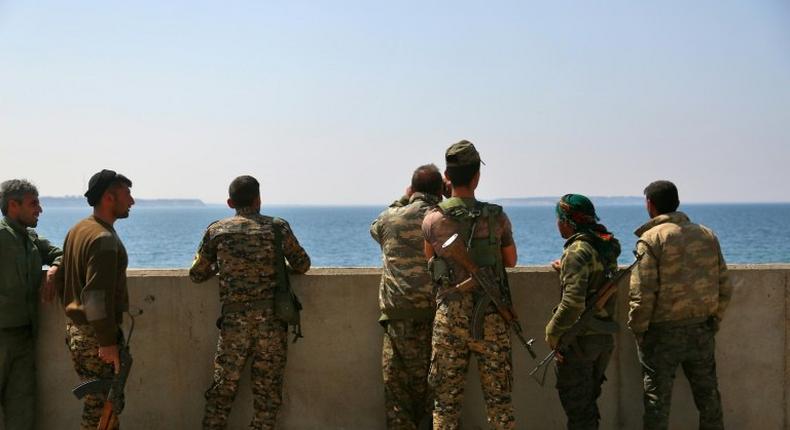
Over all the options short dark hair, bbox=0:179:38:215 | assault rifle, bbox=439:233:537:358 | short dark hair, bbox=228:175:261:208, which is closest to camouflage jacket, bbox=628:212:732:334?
assault rifle, bbox=439:233:537:358

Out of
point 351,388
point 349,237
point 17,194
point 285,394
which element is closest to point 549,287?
point 351,388

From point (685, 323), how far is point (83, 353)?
363 centimetres

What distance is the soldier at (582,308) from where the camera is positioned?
4.90 m

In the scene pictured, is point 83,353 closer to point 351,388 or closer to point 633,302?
point 351,388

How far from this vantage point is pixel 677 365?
17.2 feet

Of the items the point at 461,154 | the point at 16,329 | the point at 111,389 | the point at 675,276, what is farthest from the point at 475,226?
the point at 16,329

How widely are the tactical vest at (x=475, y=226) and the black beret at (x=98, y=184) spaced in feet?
6.51

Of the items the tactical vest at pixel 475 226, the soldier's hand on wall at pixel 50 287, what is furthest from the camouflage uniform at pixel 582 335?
the soldier's hand on wall at pixel 50 287

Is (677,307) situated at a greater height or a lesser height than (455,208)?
lesser

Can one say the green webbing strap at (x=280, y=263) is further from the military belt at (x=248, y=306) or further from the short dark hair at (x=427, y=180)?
the short dark hair at (x=427, y=180)

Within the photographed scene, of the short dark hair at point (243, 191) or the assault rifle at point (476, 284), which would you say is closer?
the assault rifle at point (476, 284)

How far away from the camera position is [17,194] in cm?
553

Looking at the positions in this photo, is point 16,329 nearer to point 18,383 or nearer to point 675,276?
point 18,383

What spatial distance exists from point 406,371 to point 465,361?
0.67 meters
